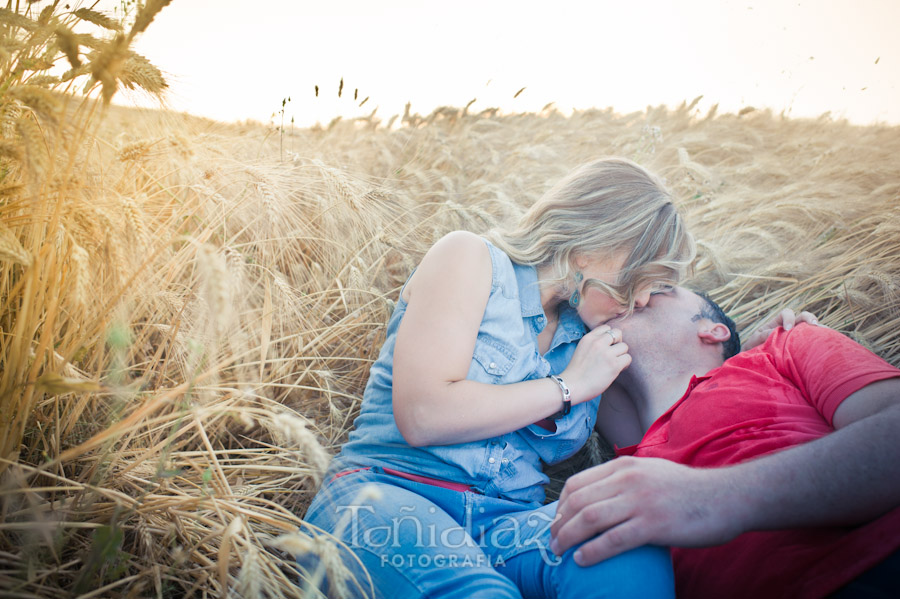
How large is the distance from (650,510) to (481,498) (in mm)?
480

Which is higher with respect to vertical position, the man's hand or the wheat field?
the wheat field

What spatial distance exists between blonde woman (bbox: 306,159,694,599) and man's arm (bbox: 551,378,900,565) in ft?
0.23

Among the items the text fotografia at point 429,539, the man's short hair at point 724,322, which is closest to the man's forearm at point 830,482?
the text fotografia at point 429,539

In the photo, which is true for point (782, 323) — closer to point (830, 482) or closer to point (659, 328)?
point (659, 328)

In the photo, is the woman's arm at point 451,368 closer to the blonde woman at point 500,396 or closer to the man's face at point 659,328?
the blonde woman at point 500,396

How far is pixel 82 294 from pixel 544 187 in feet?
7.78

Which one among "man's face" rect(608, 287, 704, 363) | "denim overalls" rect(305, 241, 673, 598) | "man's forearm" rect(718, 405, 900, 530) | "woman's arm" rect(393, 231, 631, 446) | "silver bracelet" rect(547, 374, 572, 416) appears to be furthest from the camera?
"man's face" rect(608, 287, 704, 363)

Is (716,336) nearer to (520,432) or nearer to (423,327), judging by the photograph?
(520,432)

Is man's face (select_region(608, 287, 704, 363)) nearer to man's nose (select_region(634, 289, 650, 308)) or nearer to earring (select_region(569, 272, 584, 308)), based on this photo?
man's nose (select_region(634, 289, 650, 308))

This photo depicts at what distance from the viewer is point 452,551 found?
1.07 metres

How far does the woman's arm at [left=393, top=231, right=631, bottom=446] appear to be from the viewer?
1225 mm

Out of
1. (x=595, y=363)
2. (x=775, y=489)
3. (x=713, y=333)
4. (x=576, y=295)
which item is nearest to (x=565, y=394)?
(x=595, y=363)

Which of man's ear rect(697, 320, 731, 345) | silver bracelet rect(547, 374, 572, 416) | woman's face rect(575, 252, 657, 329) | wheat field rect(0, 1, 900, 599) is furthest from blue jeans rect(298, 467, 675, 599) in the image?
man's ear rect(697, 320, 731, 345)

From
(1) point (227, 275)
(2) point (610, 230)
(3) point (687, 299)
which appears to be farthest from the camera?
(3) point (687, 299)
